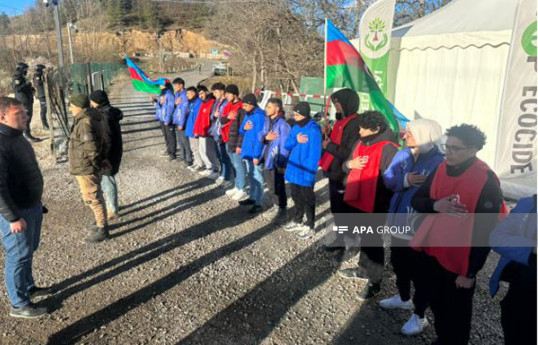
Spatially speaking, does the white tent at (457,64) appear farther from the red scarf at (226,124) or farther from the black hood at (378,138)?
the red scarf at (226,124)

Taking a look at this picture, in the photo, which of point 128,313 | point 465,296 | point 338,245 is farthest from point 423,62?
point 128,313

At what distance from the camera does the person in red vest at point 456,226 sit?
2277 millimetres

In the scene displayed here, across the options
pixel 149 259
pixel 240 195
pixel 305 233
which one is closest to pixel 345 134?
pixel 305 233

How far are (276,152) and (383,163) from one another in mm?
2030

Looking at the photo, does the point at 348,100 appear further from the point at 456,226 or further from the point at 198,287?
the point at 198,287

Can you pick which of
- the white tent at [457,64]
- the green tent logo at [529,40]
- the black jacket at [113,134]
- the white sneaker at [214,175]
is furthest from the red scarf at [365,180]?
the white sneaker at [214,175]

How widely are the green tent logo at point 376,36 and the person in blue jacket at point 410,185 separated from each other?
15.9 feet

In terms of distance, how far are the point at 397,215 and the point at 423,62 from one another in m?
5.94

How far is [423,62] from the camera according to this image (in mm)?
7855

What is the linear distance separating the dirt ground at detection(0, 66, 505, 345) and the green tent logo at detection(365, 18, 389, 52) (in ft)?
11.5

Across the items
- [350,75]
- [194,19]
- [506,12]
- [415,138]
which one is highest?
[194,19]

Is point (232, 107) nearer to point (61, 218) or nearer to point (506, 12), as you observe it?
point (61, 218)

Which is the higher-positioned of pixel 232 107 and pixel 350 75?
pixel 350 75

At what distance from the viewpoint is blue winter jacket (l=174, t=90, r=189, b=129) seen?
24.4 feet
